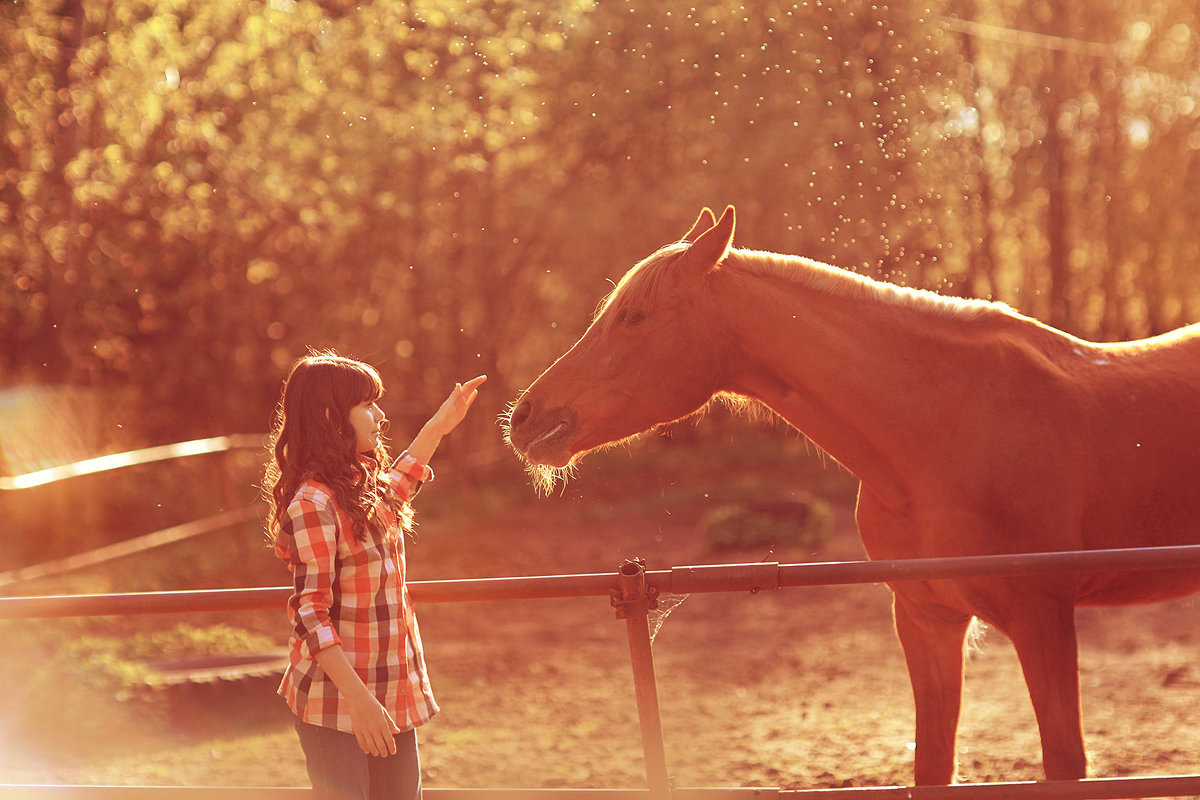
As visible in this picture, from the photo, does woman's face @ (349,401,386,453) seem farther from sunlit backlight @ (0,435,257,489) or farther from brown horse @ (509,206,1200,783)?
sunlit backlight @ (0,435,257,489)

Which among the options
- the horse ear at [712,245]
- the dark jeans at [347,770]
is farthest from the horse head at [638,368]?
the dark jeans at [347,770]

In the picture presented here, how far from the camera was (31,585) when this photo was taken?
8.70 meters

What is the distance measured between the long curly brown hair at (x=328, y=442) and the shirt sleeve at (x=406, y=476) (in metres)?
0.17

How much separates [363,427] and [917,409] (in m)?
1.63

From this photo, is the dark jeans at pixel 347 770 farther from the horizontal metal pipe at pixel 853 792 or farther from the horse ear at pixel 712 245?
the horse ear at pixel 712 245

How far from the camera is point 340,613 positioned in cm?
239

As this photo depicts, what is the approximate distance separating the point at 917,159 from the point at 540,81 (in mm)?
5759

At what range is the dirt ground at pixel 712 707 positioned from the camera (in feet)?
17.3

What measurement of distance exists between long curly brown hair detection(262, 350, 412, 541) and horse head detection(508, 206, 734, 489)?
0.91 metres

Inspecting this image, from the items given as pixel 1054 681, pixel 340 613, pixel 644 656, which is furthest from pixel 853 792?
pixel 340 613

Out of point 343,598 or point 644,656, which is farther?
point 644,656

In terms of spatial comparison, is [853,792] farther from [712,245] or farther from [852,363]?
[712,245]

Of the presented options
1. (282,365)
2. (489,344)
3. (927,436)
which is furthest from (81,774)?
(489,344)

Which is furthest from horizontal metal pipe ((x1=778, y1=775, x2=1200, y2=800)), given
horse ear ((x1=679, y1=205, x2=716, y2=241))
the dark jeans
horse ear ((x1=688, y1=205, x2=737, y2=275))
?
horse ear ((x1=679, y1=205, x2=716, y2=241))
